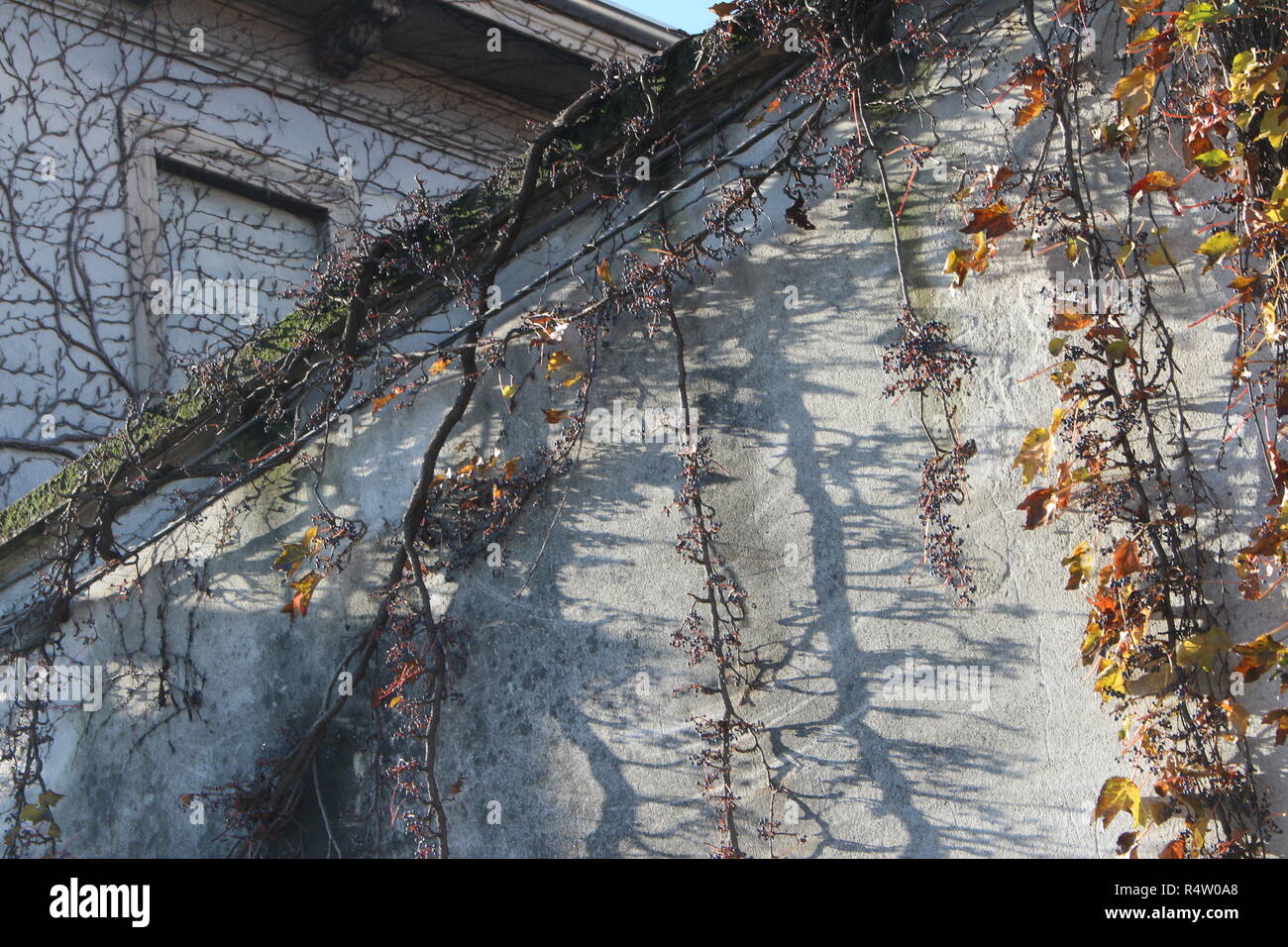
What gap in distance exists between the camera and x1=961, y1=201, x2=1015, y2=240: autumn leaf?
3.22 meters

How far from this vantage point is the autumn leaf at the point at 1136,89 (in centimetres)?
305

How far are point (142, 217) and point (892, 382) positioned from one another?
4.25m

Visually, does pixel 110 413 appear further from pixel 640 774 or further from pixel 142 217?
pixel 640 774

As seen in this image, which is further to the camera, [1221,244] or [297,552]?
[297,552]

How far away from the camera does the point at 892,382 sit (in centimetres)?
345

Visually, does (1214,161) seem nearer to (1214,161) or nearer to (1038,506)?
(1214,161)

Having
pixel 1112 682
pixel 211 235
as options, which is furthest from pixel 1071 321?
A: pixel 211 235

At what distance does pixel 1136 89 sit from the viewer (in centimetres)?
306

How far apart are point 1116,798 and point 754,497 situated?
1.17 meters

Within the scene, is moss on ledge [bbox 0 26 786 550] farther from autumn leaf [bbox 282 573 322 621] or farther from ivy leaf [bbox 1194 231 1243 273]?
ivy leaf [bbox 1194 231 1243 273]

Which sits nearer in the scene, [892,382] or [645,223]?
[892,382]

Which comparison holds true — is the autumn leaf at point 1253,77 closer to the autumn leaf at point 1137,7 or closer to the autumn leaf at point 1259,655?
the autumn leaf at point 1137,7

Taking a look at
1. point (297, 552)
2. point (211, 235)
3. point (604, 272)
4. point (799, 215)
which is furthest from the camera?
point (211, 235)

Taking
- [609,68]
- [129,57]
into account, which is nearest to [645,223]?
[609,68]
